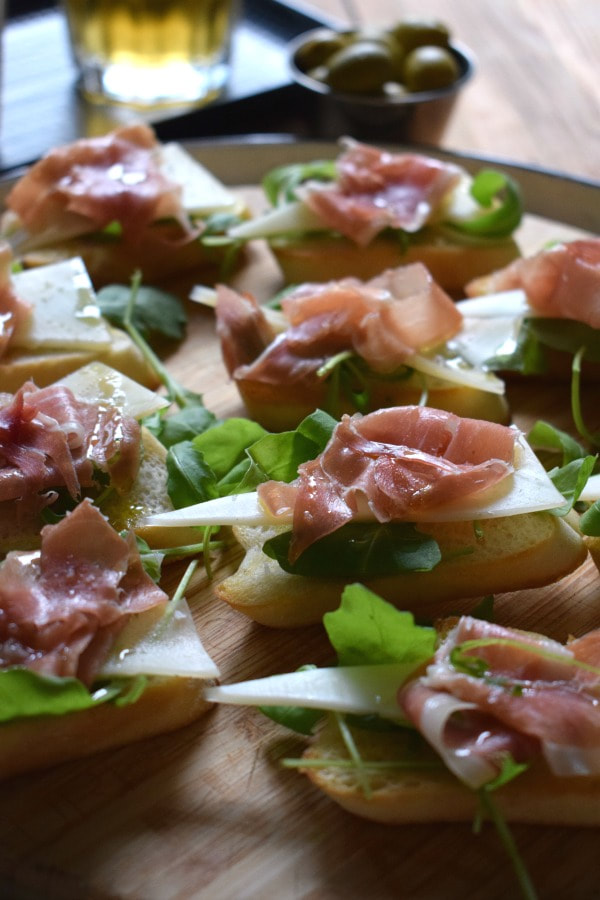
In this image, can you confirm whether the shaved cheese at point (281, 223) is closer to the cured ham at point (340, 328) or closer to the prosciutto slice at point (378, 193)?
the prosciutto slice at point (378, 193)

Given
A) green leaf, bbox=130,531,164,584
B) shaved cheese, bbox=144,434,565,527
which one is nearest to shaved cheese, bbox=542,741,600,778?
shaved cheese, bbox=144,434,565,527

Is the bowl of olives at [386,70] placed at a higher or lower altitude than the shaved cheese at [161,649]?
higher

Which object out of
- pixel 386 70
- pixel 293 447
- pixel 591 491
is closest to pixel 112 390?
pixel 293 447

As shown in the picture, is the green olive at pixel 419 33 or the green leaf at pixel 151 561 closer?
A: the green leaf at pixel 151 561

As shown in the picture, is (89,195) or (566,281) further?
(89,195)

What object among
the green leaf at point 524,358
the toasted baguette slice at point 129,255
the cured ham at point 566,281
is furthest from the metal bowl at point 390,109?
the green leaf at point 524,358

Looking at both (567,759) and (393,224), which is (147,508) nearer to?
(567,759)

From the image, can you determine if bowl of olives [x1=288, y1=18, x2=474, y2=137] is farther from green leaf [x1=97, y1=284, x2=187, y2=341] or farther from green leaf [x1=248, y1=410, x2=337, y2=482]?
green leaf [x1=248, y1=410, x2=337, y2=482]

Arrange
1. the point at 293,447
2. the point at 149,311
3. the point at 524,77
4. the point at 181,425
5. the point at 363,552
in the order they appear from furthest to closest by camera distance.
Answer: the point at 524,77 → the point at 149,311 → the point at 181,425 → the point at 293,447 → the point at 363,552
